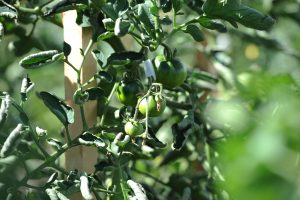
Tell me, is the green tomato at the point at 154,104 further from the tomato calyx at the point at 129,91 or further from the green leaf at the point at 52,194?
the green leaf at the point at 52,194

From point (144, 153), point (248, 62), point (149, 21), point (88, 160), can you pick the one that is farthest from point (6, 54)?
point (248, 62)

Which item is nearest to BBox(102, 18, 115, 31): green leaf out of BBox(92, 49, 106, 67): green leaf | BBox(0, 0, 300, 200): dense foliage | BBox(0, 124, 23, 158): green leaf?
BBox(0, 0, 300, 200): dense foliage

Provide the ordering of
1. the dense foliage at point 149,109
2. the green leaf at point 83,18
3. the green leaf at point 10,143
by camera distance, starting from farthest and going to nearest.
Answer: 1. the green leaf at point 83,18
2. the green leaf at point 10,143
3. the dense foliage at point 149,109

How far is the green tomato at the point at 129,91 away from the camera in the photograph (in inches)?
41.1

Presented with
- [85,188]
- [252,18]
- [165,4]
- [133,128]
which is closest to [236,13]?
[252,18]

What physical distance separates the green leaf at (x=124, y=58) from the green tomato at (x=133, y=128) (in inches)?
4.4

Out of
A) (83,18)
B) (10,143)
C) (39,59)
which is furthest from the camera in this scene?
(83,18)

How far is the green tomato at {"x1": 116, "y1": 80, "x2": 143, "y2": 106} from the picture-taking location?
3.42 ft

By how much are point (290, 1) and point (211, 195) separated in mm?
822

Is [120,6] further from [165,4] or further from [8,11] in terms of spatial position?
[8,11]

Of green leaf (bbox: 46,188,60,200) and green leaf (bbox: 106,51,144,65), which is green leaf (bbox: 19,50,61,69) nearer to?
green leaf (bbox: 106,51,144,65)

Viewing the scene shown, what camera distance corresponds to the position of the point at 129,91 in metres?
1.04

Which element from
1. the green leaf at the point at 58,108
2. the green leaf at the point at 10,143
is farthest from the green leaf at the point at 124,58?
the green leaf at the point at 10,143

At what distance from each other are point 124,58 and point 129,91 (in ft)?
0.21
